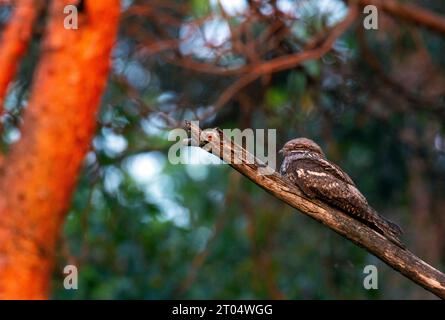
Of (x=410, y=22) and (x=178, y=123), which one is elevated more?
(x=410, y=22)

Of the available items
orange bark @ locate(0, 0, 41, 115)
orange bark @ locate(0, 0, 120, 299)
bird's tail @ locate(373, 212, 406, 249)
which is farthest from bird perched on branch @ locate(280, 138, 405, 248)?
orange bark @ locate(0, 0, 41, 115)

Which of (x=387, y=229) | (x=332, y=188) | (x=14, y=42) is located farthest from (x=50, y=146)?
(x=387, y=229)

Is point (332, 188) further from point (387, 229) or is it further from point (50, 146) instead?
point (50, 146)

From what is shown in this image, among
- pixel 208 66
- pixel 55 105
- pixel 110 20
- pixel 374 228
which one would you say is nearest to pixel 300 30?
pixel 208 66

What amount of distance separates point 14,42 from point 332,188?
4.71 meters

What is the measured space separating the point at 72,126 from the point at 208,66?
167cm

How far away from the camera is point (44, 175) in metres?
8.50

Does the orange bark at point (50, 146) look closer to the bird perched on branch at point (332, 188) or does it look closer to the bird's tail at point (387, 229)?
the bird perched on branch at point (332, 188)

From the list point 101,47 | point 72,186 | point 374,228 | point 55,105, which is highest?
point 101,47

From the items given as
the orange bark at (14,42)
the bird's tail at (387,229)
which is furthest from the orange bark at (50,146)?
the bird's tail at (387,229)

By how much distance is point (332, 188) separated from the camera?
493cm
